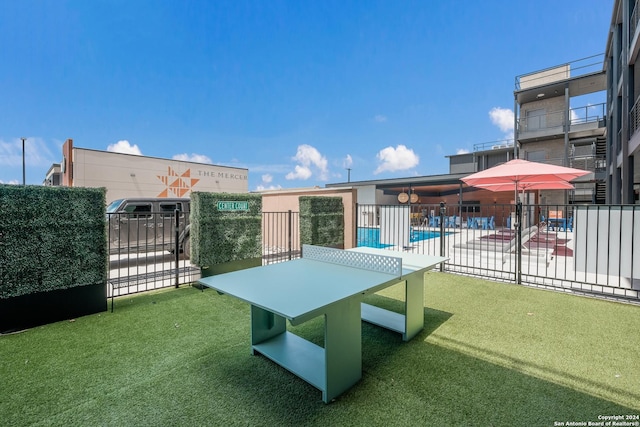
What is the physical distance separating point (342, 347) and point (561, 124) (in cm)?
2212

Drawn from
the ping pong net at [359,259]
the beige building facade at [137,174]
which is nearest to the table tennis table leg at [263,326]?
the ping pong net at [359,259]

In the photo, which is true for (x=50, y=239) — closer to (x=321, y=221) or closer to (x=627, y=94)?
(x=321, y=221)

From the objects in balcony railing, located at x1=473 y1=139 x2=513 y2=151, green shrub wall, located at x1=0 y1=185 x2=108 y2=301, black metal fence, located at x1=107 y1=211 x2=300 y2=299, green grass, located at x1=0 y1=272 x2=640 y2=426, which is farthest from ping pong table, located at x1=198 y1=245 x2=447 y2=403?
balcony railing, located at x1=473 y1=139 x2=513 y2=151

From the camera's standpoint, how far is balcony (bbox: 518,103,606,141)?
16.1 metres

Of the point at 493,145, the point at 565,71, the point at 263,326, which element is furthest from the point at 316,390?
the point at 493,145

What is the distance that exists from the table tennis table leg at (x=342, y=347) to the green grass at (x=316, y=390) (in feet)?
0.29

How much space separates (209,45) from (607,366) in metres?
17.1

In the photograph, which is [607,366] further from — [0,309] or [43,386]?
[0,309]

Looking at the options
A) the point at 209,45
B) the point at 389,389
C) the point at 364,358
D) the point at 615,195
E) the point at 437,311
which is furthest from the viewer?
the point at 209,45

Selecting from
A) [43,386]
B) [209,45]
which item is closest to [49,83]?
[209,45]

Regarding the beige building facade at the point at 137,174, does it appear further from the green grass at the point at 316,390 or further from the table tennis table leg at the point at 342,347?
the table tennis table leg at the point at 342,347

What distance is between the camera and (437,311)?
156 inches

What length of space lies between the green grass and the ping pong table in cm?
13

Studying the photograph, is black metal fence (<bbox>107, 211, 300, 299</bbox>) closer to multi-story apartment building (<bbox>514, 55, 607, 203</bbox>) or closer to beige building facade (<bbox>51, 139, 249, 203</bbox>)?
beige building facade (<bbox>51, 139, 249, 203</bbox>)
